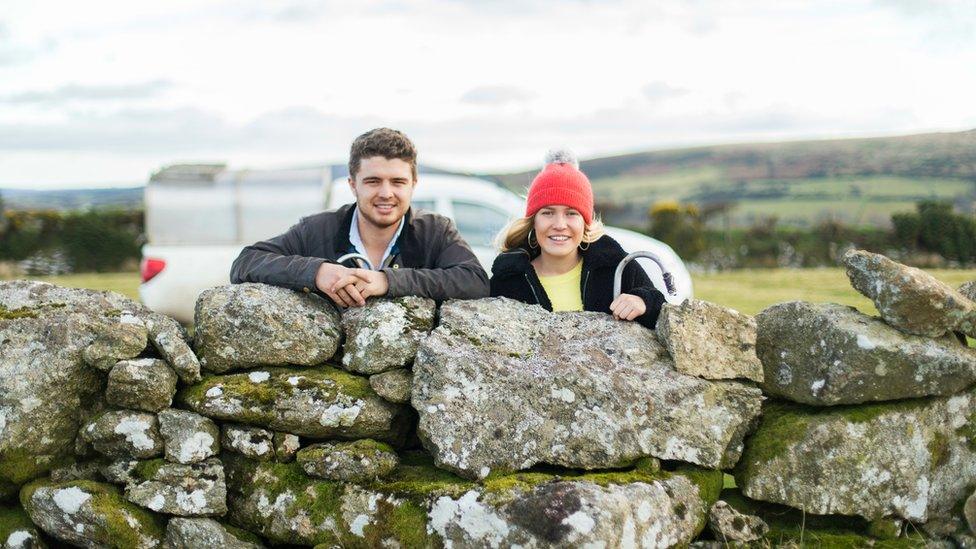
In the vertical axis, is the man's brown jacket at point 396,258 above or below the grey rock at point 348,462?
above

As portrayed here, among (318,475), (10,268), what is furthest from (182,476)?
(10,268)

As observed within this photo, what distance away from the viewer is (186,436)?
12.6ft

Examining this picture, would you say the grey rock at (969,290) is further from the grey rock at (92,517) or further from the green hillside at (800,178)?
the green hillside at (800,178)

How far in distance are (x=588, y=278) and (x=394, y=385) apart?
4.39 feet

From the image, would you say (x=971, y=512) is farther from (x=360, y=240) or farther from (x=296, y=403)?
(x=360, y=240)

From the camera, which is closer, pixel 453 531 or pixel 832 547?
pixel 453 531

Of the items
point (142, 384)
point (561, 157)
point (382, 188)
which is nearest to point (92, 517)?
point (142, 384)

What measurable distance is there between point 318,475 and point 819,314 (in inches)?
100

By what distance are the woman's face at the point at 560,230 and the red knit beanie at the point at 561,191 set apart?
4 centimetres

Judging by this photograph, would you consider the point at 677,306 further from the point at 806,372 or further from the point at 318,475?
the point at 318,475

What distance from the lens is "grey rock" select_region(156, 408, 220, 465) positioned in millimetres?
3824

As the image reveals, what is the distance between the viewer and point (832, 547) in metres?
3.85

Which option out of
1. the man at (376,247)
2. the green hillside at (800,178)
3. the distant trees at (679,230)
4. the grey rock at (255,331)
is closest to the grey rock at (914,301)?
the man at (376,247)

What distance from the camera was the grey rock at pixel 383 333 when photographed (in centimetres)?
397
